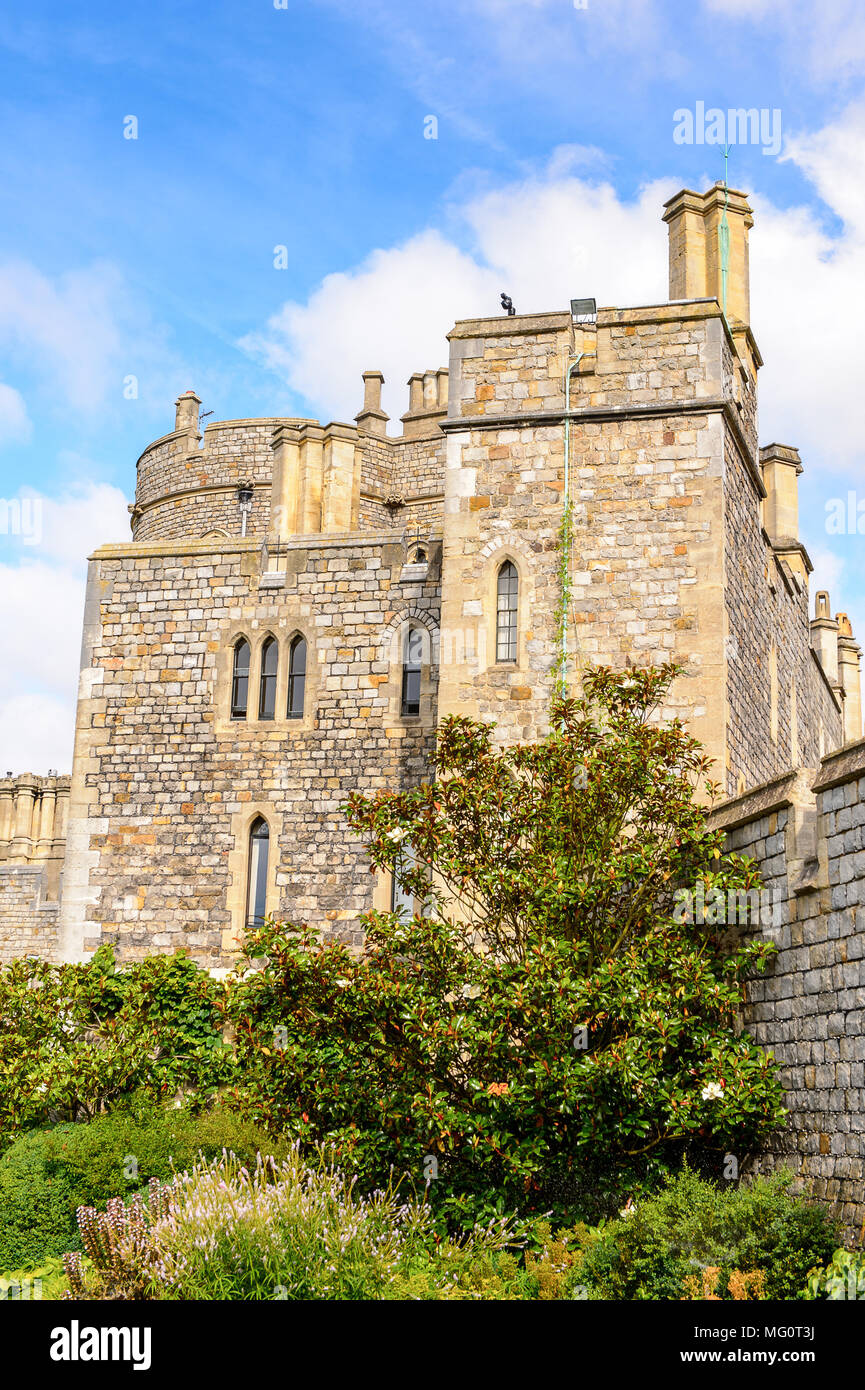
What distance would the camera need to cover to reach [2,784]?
40.6 m

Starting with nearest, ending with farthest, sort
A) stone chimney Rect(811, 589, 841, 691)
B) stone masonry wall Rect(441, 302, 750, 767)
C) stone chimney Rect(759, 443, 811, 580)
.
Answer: stone masonry wall Rect(441, 302, 750, 767) < stone chimney Rect(759, 443, 811, 580) < stone chimney Rect(811, 589, 841, 691)

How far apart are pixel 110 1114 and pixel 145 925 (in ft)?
11.9

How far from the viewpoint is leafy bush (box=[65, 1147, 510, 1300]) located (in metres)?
8.41

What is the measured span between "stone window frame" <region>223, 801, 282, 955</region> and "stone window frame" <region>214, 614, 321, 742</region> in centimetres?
88

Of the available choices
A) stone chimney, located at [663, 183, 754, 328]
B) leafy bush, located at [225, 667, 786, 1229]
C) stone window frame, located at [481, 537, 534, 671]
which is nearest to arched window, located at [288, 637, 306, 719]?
stone window frame, located at [481, 537, 534, 671]

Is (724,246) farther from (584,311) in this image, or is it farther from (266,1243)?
(266,1243)

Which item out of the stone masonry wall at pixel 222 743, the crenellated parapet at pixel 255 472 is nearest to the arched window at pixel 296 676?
the stone masonry wall at pixel 222 743

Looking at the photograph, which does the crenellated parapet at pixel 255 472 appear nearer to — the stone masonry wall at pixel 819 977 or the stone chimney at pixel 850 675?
the stone chimney at pixel 850 675

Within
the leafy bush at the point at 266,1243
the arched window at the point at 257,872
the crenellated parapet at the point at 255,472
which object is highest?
the crenellated parapet at the point at 255,472

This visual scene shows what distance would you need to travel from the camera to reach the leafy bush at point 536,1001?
31.4 ft

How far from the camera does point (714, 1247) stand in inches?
A: 312

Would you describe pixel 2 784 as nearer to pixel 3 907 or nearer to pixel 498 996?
pixel 3 907

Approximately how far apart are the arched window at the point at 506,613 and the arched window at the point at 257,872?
3.86m

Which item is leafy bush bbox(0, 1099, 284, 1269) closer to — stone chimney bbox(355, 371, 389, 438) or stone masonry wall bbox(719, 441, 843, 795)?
stone masonry wall bbox(719, 441, 843, 795)
